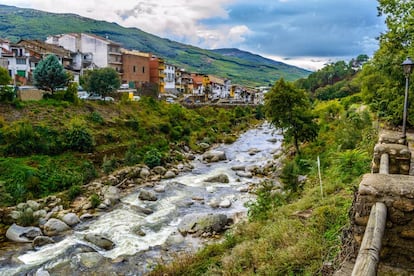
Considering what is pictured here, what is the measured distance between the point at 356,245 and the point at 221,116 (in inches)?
2116

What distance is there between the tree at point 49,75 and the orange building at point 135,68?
27.4m

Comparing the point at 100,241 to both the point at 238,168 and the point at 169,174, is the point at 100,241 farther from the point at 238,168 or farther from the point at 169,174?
the point at 238,168

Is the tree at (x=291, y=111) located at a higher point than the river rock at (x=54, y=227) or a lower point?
higher

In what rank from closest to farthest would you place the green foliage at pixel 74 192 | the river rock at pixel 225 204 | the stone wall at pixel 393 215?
1. the stone wall at pixel 393 215
2. the river rock at pixel 225 204
3. the green foliage at pixel 74 192

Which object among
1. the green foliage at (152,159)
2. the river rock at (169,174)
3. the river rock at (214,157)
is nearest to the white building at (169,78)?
the river rock at (214,157)

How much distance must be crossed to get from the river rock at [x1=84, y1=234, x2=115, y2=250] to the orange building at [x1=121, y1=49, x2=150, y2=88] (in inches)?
1872

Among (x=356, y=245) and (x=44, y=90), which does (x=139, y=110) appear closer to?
(x=44, y=90)

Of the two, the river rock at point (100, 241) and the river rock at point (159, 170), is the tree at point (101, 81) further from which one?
the river rock at point (100, 241)

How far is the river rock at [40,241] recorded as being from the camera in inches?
564

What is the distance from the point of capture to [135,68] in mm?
62969

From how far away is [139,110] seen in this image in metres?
39.3

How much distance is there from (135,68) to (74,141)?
1567 inches

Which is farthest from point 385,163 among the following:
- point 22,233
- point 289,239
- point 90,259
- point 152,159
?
point 152,159

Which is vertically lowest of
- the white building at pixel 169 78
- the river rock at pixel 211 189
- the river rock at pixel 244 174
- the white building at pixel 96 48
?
the river rock at pixel 211 189
